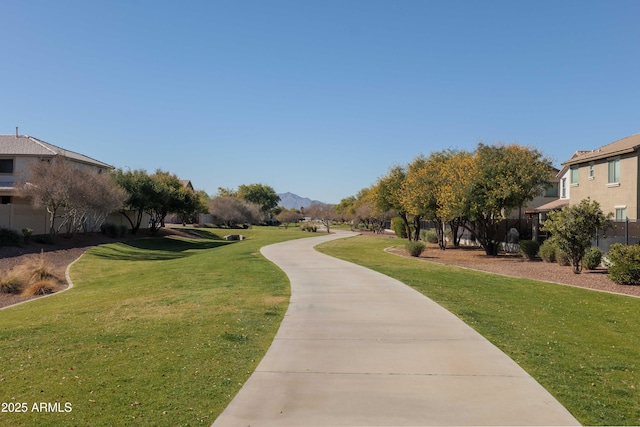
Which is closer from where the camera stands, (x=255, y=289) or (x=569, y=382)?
(x=569, y=382)

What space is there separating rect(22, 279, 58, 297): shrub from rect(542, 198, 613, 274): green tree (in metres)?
19.2

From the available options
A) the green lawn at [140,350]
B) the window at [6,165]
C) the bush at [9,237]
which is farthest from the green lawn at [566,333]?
the window at [6,165]

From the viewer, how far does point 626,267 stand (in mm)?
16250

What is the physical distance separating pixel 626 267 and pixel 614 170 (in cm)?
1099

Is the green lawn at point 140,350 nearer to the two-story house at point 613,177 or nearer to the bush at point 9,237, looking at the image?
the bush at point 9,237

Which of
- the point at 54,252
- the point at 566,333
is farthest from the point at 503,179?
the point at 54,252

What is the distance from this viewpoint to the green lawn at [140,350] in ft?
17.4

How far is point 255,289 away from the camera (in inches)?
535

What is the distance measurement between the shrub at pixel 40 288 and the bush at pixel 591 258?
20.5 metres

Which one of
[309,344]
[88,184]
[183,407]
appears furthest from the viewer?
[88,184]

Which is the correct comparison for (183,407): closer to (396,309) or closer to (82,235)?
(396,309)

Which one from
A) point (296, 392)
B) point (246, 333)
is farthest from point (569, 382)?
point (246, 333)

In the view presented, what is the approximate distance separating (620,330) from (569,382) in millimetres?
4477

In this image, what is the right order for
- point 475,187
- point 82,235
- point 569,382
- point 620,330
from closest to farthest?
point 569,382, point 620,330, point 475,187, point 82,235
